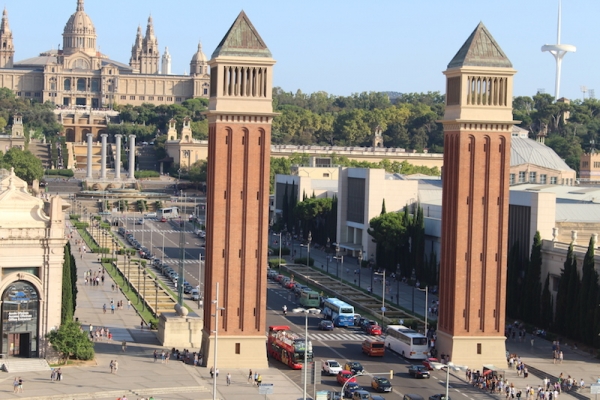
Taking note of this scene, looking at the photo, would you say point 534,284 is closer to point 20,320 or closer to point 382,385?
point 382,385

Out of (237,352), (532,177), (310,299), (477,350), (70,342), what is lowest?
(237,352)

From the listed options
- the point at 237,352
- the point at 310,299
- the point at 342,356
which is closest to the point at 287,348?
the point at 237,352

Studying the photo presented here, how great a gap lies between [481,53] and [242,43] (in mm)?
13339

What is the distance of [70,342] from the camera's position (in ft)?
217

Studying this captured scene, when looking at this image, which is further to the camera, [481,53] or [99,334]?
[99,334]

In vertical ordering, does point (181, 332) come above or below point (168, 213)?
below

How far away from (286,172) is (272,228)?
35.8m

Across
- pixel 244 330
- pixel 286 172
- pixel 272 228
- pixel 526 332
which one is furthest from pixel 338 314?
pixel 286 172

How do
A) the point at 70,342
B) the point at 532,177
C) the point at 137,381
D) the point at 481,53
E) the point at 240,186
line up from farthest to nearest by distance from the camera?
1. the point at 532,177
2. the point at 481,53
3. the point at 240,186
4. the point at 70,342
5. the point at 137,381

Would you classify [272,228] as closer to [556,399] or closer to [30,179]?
[30,179]

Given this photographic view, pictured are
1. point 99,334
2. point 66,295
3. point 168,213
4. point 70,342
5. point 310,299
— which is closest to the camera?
point 70,342

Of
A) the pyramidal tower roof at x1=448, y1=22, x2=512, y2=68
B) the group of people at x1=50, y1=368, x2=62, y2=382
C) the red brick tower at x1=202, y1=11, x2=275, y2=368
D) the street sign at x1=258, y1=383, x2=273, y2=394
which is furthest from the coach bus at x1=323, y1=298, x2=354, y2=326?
the street sign at x1=258, y1=383, x2=273, y2=394

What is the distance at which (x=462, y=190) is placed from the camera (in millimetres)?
70875

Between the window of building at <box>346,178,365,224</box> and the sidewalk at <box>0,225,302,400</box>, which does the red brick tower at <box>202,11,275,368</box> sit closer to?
the sidewalk at <box>0,225,302,400</box>
